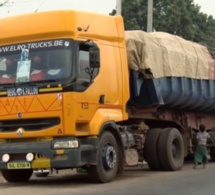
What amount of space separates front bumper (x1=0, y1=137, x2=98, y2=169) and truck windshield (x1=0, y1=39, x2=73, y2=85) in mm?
1346

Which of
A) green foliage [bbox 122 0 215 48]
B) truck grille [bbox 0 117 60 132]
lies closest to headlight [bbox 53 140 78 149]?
truck grille [bbox 0 117 60 132]

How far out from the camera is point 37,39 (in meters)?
11.4

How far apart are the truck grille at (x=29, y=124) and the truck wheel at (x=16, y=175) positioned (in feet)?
5.47

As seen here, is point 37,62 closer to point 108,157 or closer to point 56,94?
point 56,94

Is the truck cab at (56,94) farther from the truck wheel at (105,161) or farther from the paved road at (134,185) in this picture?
the paved road at (134,185)

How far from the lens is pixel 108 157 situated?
1175cm

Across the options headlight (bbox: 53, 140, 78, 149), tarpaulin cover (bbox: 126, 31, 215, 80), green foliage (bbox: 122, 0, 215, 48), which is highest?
green foliage (bbox: 122, 0, 215, 48)

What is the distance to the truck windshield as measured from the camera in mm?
11008

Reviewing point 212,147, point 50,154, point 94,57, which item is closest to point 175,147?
point 212,147

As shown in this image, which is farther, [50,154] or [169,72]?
[169,72]

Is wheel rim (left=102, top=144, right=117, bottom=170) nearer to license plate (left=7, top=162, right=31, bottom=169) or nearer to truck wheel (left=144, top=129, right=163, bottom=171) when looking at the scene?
license plate (left=7, top=162, right=31, bottom=169)

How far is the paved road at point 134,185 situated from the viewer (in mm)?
10398

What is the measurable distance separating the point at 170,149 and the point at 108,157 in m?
2.89

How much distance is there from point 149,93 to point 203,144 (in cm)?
285
